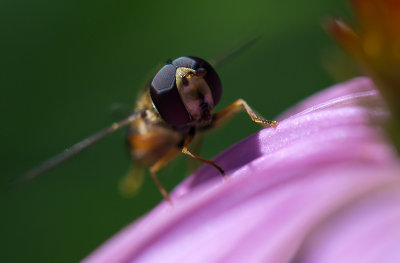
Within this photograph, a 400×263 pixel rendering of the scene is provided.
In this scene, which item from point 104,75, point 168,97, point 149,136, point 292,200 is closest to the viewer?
point 292,200

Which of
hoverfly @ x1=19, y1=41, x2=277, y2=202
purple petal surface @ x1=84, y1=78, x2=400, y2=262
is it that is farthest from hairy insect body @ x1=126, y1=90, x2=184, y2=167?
purple petal surface @ x1=84, y1=78, x2=400, y2=262

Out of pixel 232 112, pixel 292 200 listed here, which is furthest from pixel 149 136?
pixel 292 200

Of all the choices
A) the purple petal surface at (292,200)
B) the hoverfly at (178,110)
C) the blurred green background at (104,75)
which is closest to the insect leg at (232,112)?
the hoverfly at (178,110)

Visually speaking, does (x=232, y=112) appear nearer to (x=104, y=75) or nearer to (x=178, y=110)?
(x=178, y=110)

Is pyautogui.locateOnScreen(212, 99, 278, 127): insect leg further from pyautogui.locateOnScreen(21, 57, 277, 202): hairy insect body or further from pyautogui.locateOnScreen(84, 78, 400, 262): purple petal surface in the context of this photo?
pyautogui.locateOnScreen(84, 78, 400, 262): purple petal surface

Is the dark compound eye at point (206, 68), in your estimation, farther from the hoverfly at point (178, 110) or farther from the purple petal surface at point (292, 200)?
the purple petal surface at point (292, 200)

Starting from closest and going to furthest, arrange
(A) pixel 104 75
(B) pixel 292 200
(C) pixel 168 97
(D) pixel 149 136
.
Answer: (B) pixel 292 200, (C) pixel 168 97, (D) pixel 149 136, (A) pixel 104 75

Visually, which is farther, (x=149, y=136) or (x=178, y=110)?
(x=149, y=136)
